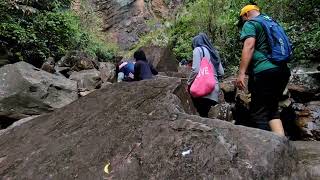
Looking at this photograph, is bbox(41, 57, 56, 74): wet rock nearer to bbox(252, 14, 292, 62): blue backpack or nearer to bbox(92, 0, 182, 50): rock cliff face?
bbox(252, 14, 292, 62): blue backpack

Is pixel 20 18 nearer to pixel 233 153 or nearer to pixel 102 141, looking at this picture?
pixel 102 141

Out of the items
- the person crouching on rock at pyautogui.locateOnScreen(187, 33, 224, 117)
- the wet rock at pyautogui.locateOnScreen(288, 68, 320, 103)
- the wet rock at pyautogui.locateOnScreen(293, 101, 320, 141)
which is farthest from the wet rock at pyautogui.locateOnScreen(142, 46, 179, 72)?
the person crouching on rock at pyautogui.locateOnScreen(187, 33, 224, 117)

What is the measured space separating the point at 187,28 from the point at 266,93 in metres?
13.6

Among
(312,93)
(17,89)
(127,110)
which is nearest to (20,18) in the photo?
(17,89)

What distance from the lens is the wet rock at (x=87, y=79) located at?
12.4 m

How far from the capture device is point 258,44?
15.1ft

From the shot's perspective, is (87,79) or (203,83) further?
(87,79)

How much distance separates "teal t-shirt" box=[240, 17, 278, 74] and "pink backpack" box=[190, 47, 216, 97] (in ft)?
3.76

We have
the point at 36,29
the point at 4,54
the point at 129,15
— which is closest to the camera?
the point at 4,54

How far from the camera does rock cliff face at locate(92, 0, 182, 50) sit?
24.8 metres

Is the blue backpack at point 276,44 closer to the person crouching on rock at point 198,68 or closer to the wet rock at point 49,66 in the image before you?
the person crouching on rock at point 198,68

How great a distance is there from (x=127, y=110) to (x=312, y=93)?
520 cm

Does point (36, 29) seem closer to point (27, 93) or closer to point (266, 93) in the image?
point (27, 93)

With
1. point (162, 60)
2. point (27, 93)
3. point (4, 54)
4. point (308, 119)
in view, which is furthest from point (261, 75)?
point (162, 60)
